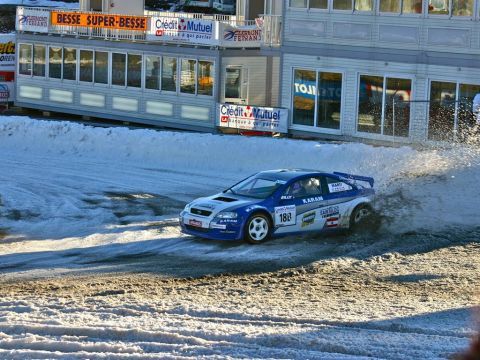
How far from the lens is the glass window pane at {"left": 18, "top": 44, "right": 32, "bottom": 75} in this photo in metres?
39.3

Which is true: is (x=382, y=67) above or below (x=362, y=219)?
above

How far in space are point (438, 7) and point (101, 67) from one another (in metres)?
14.5

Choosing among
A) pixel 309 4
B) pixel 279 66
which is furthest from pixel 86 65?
pixel 309 4

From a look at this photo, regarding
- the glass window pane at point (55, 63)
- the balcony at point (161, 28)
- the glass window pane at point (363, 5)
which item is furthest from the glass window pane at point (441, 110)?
the glass window pane at point (55, 63)

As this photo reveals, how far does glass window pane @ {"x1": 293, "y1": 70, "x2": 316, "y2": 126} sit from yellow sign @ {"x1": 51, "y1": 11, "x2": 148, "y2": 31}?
6798mm

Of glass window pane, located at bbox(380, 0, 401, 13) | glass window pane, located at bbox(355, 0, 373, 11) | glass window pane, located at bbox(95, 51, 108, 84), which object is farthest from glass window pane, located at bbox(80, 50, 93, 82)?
glass window pane, located at bbox(380, 0, 401, 13)

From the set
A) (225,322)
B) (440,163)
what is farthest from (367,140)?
(225,322)

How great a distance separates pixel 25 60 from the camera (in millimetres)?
39469

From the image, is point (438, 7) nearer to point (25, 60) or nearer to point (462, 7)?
point (462, 7)

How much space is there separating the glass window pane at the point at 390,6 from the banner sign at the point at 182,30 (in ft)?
21.1

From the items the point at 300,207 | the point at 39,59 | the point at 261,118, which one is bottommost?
the point at 300,207

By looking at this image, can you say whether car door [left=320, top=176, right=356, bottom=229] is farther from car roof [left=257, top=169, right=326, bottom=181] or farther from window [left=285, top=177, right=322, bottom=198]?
car roof [left=257, top=169, right=326, bottom=181]

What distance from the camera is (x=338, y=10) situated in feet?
98.9

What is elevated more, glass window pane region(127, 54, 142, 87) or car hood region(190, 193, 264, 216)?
glass window pane region(127, 54, 142, 87)
